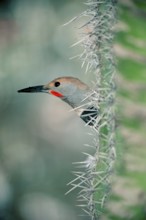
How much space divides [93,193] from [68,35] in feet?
6.74

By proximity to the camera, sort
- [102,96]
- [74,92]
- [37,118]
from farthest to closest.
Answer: [37,118] < [74,92] < [102,96]

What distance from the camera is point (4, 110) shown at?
2664mm

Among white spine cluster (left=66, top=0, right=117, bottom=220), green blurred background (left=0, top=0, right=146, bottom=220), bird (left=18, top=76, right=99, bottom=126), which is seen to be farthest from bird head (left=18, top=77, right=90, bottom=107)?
green blurred background (left=0, top=0, right=146, bottom=220)

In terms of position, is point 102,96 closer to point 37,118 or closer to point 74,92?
point 74,92

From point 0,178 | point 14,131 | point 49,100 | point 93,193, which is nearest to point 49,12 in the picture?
point 49,100

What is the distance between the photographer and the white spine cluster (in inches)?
25.6

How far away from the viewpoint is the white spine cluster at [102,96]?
0.65m

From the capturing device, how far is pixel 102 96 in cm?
69

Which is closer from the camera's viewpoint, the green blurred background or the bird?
the bird

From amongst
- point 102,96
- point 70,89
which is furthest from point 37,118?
Answer: point 102,96

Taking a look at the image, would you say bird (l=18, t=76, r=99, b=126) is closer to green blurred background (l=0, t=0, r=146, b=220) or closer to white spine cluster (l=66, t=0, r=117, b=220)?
white spine cluster (l=66, t=0, r=117, b=220)

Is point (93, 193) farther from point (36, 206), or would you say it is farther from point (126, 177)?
point (36, 206)

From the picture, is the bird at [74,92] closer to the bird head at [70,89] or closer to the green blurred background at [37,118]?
the bird head at [70,89]

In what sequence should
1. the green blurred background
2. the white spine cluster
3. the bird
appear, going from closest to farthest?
the white spine cluster → the bird → the green blurred background
